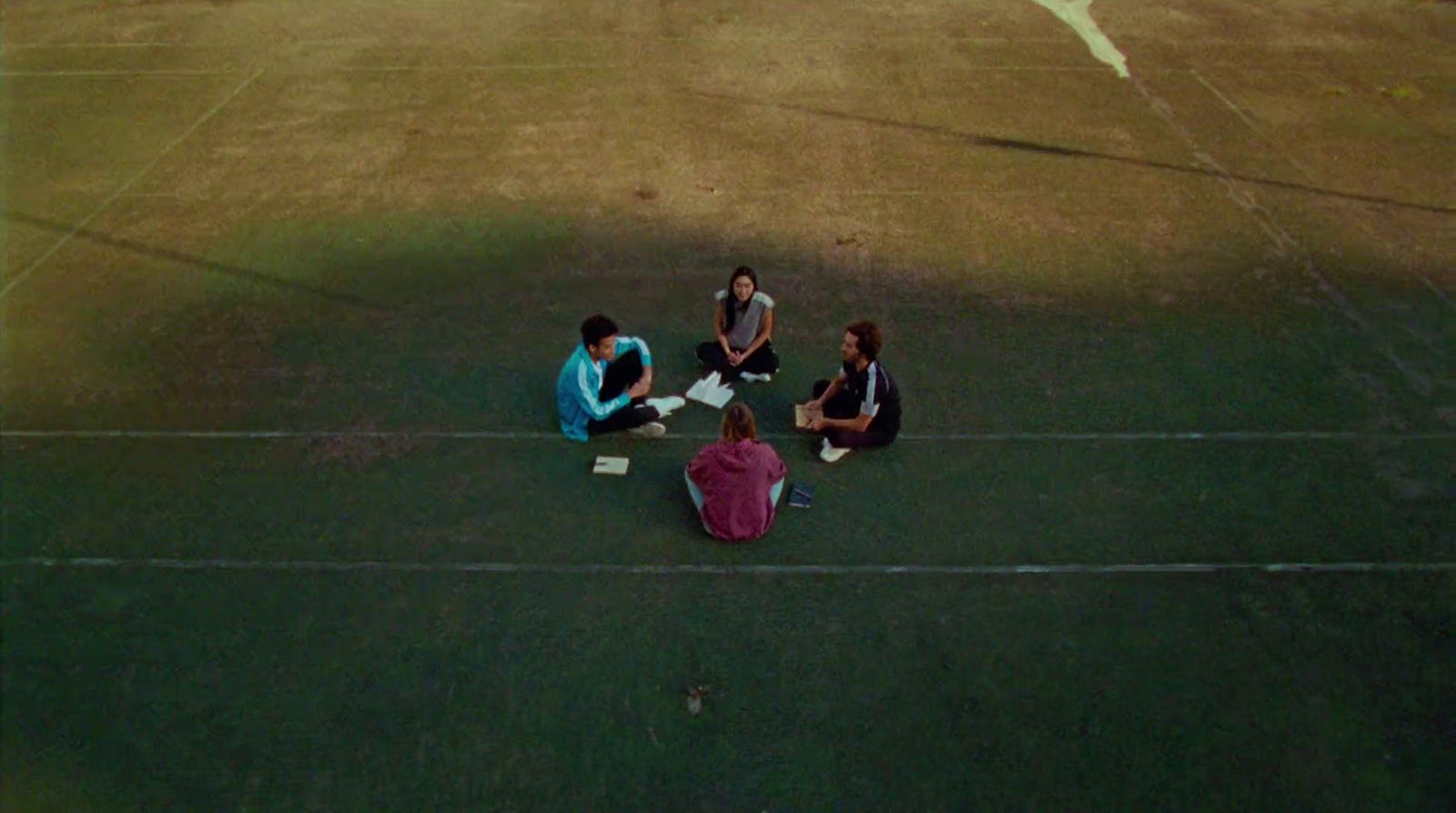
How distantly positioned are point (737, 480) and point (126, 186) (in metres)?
8.43

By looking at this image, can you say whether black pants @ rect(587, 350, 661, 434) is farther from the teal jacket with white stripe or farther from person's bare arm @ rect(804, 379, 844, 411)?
person's bare arm @ rect(804, 379, 844, 411)

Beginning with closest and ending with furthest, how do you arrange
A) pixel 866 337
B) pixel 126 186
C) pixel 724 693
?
pixel 724 693 < pixel 866 337 < pixel 126 186

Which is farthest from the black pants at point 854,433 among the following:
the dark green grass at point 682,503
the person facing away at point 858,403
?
the dark green grass at point 682,503

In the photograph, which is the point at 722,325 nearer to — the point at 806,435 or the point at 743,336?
the point at 743,336

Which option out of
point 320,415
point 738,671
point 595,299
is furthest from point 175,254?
point 738,671

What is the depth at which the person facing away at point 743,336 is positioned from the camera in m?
7.07

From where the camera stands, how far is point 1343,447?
6742 millimetres

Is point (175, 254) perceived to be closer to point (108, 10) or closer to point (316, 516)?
point (316, 516)

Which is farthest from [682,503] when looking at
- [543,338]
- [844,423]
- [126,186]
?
[126,186]

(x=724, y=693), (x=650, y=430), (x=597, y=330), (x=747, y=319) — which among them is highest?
(x=597, y=330)

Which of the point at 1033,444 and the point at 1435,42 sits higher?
the point at 1435,42

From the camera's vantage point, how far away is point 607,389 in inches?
274

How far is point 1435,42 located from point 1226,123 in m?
Result: 5.13

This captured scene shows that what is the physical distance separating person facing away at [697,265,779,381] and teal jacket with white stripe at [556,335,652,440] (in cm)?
69
